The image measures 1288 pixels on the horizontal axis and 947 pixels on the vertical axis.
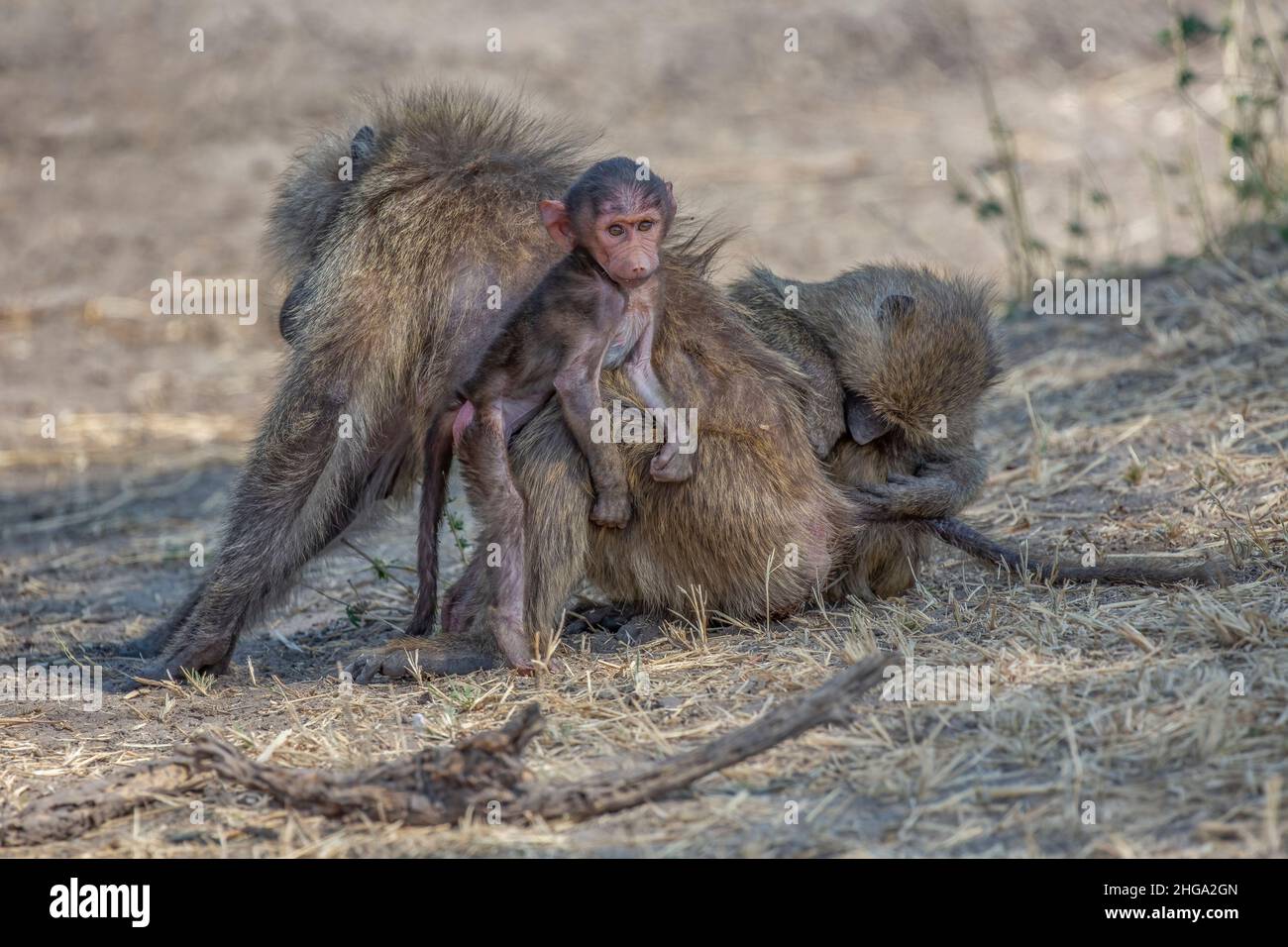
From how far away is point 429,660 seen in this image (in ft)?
13.7

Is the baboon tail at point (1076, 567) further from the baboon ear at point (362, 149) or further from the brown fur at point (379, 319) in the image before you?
the baboon ear at point (362, 149)

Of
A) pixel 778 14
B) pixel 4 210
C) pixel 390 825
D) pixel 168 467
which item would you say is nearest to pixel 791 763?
pixel 390 825

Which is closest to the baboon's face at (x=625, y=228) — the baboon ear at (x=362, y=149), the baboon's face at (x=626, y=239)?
the baboon's face at (x=626, y=239)

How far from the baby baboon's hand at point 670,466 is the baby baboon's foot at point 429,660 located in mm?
679

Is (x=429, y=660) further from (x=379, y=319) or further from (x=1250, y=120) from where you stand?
(x=1250, y=120)

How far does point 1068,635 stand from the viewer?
3797 mm

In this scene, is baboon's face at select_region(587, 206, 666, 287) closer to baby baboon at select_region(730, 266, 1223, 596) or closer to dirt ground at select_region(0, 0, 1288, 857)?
→ baby baboon at select_region(730, 266, 1223, 596)

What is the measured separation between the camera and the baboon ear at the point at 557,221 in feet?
13.0

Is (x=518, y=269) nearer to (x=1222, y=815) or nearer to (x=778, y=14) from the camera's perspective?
(x=1222, y=815)

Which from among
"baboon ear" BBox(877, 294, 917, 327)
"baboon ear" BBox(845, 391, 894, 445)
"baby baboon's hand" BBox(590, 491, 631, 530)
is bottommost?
"baby baboon's hand" BBox(590, 491, 631, 530)

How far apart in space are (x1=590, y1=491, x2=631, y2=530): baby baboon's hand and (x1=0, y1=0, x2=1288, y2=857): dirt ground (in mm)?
378

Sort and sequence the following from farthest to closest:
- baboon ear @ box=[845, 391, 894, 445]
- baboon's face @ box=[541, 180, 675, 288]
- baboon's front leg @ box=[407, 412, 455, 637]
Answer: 1. baboon's front leg @ box=[407, 412, 455, 637]
2. baboon ear @ box=[845, 391, 894, 445]
3. baboon's face @ box=[541, 180, 675, 288]

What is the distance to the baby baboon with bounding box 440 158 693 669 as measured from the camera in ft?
12.8

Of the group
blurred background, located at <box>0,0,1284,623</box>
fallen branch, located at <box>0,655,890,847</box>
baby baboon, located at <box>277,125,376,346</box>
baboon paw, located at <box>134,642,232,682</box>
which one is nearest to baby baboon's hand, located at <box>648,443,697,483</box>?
fallen branch, located at <box>0,655,890,847</box>
